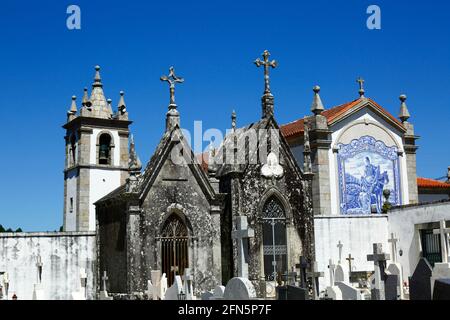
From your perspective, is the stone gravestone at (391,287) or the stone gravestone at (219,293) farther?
the stone gravestone at (391,287)

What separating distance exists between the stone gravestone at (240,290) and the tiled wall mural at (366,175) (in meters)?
18.8

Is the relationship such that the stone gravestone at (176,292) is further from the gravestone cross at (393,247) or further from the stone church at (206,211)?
the gravestone cross at (393,247)

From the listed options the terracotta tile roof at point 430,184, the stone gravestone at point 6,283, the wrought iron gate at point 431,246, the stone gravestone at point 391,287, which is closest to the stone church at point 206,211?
the stone gravestone at point 6,283

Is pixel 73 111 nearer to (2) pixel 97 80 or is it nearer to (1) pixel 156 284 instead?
(2) pixel 97 80

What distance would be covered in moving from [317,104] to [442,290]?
940 inches

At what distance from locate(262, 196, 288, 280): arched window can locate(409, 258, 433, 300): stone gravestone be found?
13345mm

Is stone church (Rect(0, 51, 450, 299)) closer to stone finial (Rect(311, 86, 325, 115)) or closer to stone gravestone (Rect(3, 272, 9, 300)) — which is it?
stone gravestone (Rect(3, 272, 9, 300))

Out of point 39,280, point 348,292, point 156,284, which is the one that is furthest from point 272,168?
point 39,280

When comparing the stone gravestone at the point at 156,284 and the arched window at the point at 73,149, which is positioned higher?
the arched window at the point at 73,149

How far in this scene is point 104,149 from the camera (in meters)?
40.3

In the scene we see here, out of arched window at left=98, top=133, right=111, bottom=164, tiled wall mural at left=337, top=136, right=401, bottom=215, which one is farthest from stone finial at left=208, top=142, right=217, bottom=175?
arched window at left=98, top=133, right=111, bottom=164

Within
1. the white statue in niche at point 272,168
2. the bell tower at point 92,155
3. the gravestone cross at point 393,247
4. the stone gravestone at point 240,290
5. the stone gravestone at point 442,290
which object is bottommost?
the stone gravestone at point 240,290

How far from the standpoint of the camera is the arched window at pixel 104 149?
4000 cm

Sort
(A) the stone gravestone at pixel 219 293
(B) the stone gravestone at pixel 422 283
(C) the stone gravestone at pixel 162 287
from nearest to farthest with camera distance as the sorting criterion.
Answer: (B) the stone gravestone at pixel 422 283 → (A) the stone gravestone at pixel 219 293 → (C) the stone gravestone at pixel 162 287
